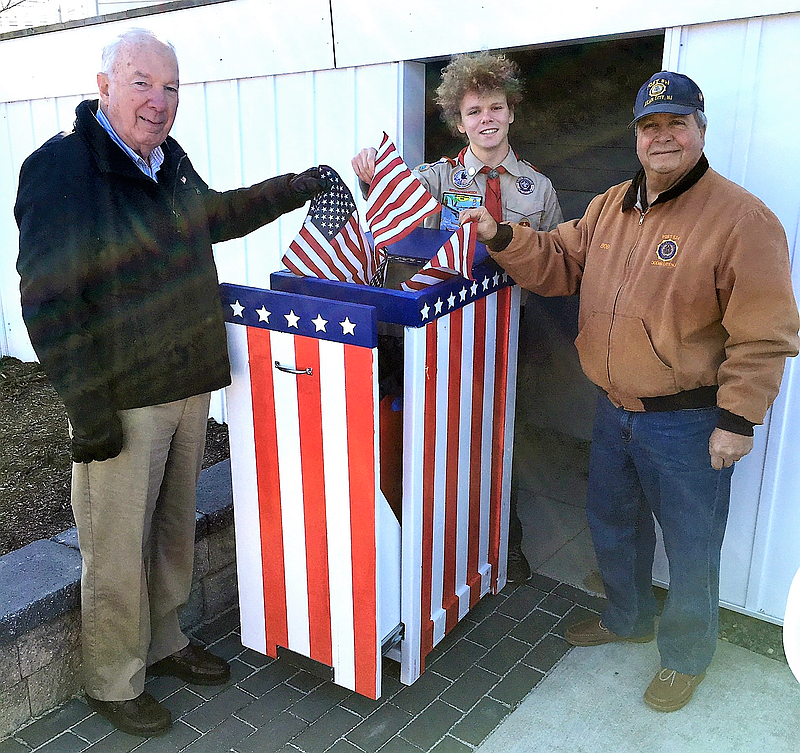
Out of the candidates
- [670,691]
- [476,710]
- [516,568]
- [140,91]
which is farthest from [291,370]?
[670,691]

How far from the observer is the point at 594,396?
4582 millimetres

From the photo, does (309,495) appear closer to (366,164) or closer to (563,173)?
(366,164)

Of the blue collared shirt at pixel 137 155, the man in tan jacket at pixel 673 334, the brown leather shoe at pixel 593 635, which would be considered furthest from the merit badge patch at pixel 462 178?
the brown leather shoe at pixel 593 635

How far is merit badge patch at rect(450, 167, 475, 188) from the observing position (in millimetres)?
2855

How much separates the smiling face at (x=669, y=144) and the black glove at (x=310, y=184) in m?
1.01

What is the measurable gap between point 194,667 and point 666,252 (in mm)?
2078

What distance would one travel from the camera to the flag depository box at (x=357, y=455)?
2273mm

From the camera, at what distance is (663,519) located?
249 cm

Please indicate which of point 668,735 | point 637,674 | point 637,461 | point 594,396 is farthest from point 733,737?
point 594,396

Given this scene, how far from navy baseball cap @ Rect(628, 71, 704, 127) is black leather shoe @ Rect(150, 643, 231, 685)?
227 cm

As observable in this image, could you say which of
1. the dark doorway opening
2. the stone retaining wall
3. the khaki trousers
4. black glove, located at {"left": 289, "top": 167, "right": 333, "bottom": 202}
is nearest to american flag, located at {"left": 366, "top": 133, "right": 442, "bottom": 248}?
black glove, located at {"left": 289, "top": 167, "right": 333, "bottom": 202}

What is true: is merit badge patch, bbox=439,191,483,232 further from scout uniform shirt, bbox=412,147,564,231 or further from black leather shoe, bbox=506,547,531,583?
black leather shoe, bbox=506,547,531,583

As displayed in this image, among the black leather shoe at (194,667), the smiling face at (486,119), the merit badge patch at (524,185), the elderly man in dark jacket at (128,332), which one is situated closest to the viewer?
the elderly man in dark jacket at (128,332)

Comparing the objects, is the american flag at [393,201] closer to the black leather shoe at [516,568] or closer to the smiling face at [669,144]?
the smiling face at [669,144]
